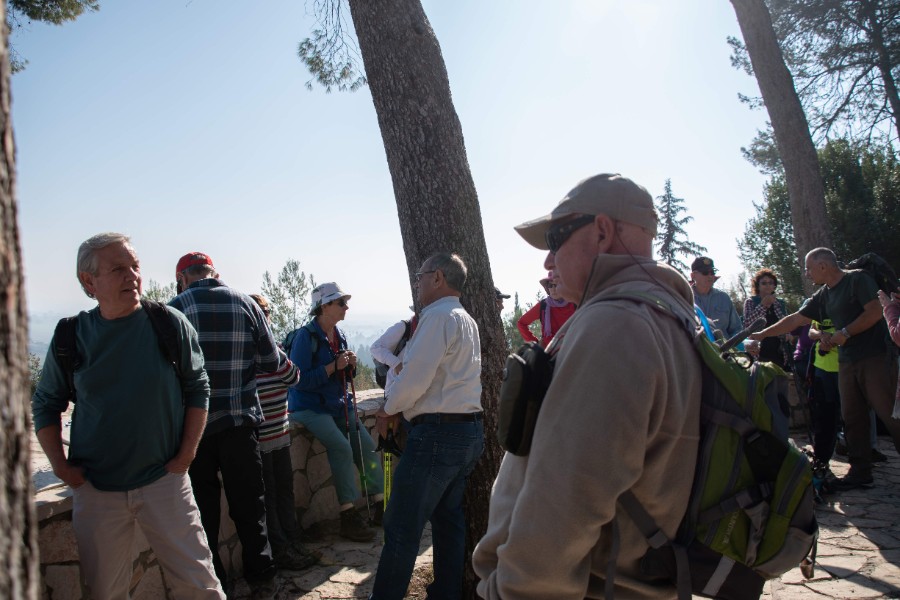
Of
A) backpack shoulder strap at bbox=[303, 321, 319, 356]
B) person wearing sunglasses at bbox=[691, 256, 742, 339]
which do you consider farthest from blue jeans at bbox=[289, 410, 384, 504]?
person wearing sunglasses at bbox=[691, 256, 742, 339]

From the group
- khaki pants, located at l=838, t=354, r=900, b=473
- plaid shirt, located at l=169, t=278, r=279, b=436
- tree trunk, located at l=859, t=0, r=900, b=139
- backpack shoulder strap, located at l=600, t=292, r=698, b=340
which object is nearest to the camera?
backpack shoulder strap, located at l=600, t=292, r=698, b=340

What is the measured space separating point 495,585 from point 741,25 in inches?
370

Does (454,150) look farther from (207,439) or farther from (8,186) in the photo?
(8,186)

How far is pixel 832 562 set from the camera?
3900 millimetres

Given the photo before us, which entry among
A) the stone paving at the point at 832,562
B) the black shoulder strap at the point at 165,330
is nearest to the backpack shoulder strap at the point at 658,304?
the black shoulder strap at the point at 165,330

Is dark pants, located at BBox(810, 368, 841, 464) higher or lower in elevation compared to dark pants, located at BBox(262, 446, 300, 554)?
lower

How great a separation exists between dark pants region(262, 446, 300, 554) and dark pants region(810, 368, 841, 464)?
4440 mm

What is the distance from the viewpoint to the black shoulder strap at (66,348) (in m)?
2.65

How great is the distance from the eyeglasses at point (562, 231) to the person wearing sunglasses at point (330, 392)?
321cm

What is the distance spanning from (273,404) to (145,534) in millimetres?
1574

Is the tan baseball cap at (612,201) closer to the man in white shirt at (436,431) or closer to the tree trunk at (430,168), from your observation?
the man in white shirt at (436,431)

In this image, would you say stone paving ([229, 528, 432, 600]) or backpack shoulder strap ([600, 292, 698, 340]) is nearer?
backpack shoulder strap ([600, 292, 698, 340])

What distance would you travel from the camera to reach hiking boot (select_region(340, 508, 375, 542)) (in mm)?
4777

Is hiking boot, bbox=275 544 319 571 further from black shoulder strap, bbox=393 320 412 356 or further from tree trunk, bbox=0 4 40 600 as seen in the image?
tree trunk, bbox=0 4 40 600
